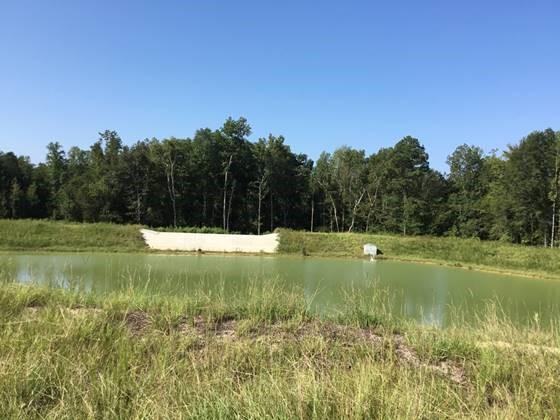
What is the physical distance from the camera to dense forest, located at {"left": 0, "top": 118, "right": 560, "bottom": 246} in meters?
49.9

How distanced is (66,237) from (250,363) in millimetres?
31662

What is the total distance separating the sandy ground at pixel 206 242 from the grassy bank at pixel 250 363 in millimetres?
26359

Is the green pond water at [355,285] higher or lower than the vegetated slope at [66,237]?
lower

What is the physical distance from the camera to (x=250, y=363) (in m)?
4.75

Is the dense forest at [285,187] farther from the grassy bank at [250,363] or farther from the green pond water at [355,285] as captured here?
the grassy bank at [250,363]

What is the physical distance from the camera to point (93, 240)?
3256 centimetres

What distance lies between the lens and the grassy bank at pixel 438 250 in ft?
102

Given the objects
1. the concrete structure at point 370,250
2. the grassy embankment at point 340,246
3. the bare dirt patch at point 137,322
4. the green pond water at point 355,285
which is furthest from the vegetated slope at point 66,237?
the bare dirt patch at point 137,322

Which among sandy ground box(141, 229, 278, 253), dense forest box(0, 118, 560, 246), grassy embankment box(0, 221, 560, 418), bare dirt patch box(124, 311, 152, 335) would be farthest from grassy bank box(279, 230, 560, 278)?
bare dirt patch box(124, 311, 152, 335)

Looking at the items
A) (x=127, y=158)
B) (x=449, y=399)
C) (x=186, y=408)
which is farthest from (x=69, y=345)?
(x=127, y=158)

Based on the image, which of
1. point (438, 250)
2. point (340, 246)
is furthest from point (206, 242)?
point (438, 250)

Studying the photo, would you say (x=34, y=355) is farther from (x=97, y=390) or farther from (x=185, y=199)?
(x=185, y=199)

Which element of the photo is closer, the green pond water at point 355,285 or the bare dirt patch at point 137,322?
the bare dirt patch at point 137,322

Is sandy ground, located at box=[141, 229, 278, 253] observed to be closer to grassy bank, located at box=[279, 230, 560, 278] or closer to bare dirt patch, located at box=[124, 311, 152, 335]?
grassy bank, located at box=[279, 230, 560, 278]
